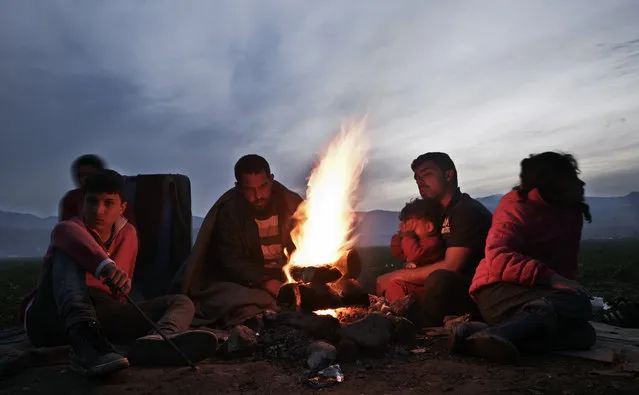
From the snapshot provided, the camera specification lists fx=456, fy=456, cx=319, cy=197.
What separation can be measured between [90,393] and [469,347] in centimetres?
329

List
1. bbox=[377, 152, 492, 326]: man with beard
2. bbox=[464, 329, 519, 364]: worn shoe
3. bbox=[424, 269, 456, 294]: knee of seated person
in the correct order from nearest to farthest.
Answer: bbox=[464, 329, 519, 364]: worn shoe
bbox=[424, 269, 456, 294]: knee of seated person
bbox=[377, 152, 492, 326]: man with beard

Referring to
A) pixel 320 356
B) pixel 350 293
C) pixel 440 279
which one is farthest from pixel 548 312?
pixel 350 293

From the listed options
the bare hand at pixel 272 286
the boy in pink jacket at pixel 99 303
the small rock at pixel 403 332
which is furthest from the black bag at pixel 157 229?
the small rock at pixel 403 332

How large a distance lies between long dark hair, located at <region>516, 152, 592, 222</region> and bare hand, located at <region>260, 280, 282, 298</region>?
3.54 m

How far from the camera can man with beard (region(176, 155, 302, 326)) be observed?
21.7ft

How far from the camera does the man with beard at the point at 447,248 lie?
18.1 ft

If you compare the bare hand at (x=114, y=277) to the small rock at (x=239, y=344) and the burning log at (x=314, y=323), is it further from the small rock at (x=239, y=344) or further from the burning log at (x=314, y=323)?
the burning log at (x=314, y=323)

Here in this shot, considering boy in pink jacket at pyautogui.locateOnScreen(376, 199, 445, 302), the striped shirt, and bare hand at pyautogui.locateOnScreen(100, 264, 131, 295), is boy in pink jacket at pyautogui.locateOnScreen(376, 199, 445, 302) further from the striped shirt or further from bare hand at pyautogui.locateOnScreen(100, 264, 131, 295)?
bare hand at pyautogui.locateOnScreen(100, 264, 131, 295)

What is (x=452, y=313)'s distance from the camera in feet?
18.9

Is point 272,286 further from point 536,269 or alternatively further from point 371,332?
point 536,269

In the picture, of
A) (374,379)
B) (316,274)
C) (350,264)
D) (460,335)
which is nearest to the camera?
(374,379)

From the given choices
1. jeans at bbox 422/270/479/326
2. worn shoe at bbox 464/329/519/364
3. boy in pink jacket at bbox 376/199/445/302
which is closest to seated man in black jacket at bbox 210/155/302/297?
boy in pink jacket at bbox 376/199/445/302

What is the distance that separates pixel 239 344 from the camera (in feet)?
Result: 15.3

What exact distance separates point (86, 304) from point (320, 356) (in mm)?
2146
